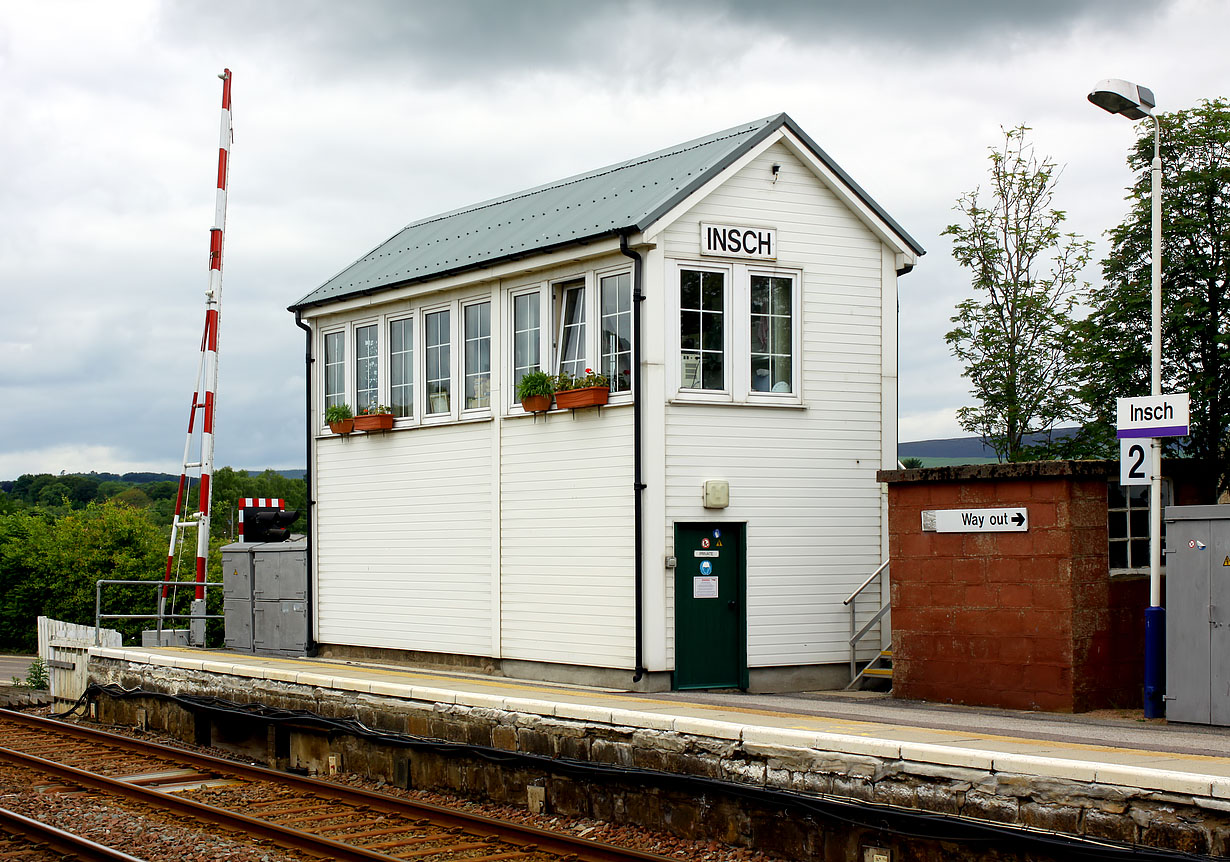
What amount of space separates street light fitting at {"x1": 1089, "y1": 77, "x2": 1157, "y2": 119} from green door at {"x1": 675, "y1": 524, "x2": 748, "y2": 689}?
19.5 ft

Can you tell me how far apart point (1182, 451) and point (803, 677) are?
21.5 ft

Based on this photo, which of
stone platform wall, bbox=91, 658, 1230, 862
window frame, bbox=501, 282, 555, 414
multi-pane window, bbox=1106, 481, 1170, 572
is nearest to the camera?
stone platform wall, bbox=91, 658, 1230, 862

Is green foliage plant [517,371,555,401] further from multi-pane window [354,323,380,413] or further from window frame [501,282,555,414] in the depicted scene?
multi-pane window [354,323,380,413]

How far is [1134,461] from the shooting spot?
13.3 meters

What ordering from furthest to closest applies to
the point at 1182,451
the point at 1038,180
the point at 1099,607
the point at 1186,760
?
the point at 1038,180 < the point at 1182,451 < the point at 1099,607 < the point at 1186,760

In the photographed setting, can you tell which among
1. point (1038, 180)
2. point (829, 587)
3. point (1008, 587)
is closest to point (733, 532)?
point (829, 587)

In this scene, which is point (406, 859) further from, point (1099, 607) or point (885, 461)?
point (885, 461)

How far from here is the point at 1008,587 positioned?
1348 centimetres

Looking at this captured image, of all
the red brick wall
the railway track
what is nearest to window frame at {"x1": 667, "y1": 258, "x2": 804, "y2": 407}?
the red brick wall

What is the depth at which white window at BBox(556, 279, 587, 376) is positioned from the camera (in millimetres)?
16000

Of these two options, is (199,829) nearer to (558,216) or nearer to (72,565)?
(558,216)

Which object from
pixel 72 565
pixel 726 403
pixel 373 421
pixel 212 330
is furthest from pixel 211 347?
pixel 72 565

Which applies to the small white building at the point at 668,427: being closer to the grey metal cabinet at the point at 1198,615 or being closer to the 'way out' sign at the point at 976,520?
the 'way out' sign at the point at 976,520

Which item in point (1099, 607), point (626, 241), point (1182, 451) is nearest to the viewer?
point (1099, 607)
